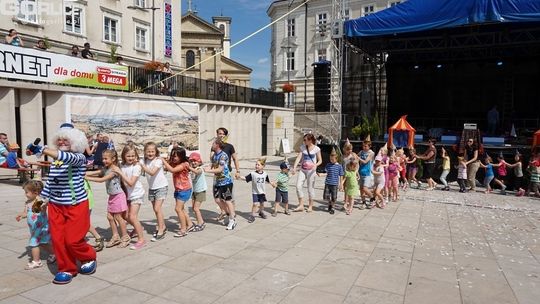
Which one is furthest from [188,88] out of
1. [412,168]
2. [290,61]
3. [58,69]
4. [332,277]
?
[290,61]

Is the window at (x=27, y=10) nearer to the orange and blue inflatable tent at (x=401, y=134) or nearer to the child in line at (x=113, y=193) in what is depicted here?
the child in line at (x=113, y=193)

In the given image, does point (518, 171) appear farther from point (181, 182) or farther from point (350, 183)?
point (181, 182)

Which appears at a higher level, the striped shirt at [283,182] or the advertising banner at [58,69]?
the advertising banner at [58,69]

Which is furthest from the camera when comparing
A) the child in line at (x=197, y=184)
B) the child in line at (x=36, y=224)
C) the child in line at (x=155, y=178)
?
the child in line at (x=197, y=184)

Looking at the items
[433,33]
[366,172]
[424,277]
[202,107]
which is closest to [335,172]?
[366,172]

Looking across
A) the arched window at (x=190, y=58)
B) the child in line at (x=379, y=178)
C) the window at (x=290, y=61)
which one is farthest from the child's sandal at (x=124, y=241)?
the arched window at (x=190, y=58)

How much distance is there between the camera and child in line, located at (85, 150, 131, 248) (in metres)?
5.26

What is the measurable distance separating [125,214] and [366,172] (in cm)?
563

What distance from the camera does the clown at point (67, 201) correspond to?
4270 millimetres

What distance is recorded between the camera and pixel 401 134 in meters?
14.9

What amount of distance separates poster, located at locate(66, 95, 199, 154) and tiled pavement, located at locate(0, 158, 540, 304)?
5.55 m

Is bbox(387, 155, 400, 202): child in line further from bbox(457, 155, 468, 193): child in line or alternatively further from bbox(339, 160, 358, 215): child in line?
bbox(457, 155, 468, 193): child in line

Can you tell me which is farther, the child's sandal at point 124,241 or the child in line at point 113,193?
the child's sandal at point 124,241

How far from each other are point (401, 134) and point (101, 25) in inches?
767
